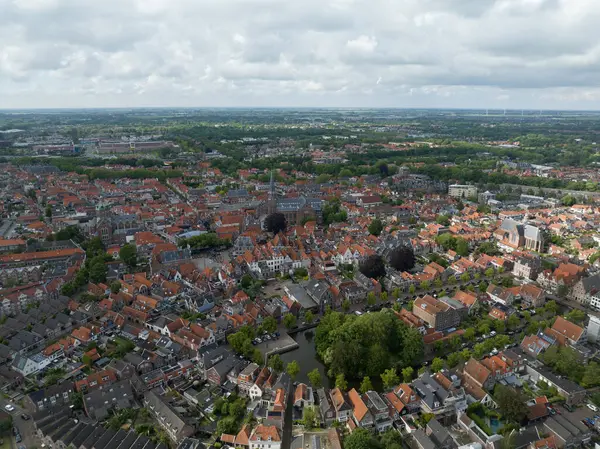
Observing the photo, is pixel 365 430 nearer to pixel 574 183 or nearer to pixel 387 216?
pixel 387 216

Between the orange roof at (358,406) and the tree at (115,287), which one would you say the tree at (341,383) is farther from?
the tree at (115,287)

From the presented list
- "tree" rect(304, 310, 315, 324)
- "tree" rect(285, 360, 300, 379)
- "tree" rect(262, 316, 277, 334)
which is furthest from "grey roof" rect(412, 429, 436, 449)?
"tree" rect(262, 316, 277, 334)

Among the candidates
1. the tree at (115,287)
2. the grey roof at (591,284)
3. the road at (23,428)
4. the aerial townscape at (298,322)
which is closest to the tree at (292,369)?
the aerial townscape at (298,322)

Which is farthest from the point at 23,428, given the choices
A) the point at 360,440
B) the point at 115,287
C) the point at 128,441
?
the point at 360,440

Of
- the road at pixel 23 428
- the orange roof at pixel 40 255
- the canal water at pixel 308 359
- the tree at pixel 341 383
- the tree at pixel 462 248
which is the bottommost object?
the canal water at pixel 308 359

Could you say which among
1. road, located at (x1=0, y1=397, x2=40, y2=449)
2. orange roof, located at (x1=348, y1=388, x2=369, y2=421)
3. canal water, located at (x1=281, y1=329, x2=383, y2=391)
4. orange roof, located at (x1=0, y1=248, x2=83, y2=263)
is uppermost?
orange roof, located at (x1=0, y1=248, x2=83, y2=263)

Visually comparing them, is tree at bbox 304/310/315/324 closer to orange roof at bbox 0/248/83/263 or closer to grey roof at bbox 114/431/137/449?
grey roof at bbox 114/431/137/449
